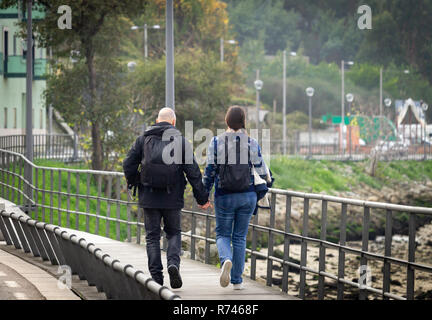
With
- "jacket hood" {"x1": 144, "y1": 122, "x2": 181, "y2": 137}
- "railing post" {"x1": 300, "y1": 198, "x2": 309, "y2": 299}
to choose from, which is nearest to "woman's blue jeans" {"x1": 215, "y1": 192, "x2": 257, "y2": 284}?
"railing post" {"x1": 300, "y1": 198, "x2": 309, "y2": 299}

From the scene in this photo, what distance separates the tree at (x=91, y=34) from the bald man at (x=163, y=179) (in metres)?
25.3

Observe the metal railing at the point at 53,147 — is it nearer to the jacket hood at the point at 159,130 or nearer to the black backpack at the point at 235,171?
the jacket hood at the point at 159,130

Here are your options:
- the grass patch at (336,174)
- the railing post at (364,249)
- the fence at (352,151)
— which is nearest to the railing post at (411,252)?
the railing post at (364,249)

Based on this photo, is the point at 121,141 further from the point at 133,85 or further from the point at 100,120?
the point at 133,85

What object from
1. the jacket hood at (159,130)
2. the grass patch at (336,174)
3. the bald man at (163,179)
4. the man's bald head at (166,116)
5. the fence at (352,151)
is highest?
the man's bald head at (166,116)

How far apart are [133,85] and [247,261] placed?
11893 mm

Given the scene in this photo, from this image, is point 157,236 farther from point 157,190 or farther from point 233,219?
point 233,219

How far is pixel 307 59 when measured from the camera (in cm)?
12306

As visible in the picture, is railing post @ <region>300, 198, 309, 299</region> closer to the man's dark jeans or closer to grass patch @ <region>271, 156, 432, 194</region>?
the man's dark jeans

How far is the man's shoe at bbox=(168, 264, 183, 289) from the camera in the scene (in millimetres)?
10820

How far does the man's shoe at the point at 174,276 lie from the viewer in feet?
35.5

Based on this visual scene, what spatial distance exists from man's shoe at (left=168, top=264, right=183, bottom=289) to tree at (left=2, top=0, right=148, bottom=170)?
25479 millimetres

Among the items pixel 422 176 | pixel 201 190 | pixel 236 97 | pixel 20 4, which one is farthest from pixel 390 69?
pixel 201 190
